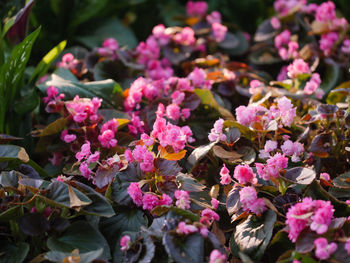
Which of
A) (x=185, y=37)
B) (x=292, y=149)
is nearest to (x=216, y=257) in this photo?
(x=292, y=149)

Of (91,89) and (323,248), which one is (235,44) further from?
(323,248)

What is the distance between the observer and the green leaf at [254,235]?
3.08ft

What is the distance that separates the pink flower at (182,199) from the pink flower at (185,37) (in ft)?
3.65

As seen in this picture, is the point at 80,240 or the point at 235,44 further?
the point at 235,44

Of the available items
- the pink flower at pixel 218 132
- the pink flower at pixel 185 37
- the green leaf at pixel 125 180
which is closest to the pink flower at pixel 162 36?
the pink flower at pixel 185 37

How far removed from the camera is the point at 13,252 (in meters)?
0.93

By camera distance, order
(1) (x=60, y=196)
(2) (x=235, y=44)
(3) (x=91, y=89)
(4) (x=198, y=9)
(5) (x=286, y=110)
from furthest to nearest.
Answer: (4) (x=198, y=9), (2) (x=235, y=44), (3) (x=91, y=89), (5) (x=286, y=110), (1) (x=60, y=196)

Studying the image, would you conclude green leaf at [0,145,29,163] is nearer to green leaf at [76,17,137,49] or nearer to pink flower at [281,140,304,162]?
pink flower at [281,140,304,162]

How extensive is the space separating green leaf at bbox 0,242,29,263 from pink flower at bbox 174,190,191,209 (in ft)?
1.09

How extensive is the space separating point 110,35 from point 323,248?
1.80 meters

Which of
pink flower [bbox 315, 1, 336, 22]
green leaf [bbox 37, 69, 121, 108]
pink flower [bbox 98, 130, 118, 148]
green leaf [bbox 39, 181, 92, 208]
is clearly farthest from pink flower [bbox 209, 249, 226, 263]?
pink flower [bbox 315, 1, 336, 22]

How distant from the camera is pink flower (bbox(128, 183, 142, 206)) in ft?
3.27

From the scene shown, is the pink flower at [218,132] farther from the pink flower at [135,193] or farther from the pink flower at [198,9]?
the pink flower at [198,9]

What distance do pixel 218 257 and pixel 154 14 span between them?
6.56ft
